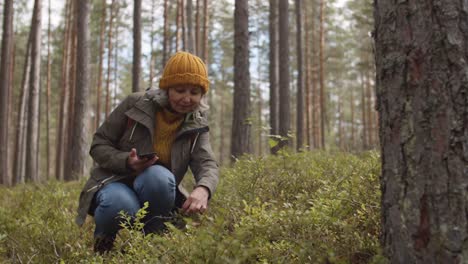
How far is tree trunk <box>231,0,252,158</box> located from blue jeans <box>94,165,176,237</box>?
5.78 m

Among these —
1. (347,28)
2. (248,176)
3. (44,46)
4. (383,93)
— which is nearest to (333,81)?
(347,28)

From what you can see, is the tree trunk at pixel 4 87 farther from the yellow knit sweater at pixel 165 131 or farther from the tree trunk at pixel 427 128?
the tree trunk at pixel 427 128

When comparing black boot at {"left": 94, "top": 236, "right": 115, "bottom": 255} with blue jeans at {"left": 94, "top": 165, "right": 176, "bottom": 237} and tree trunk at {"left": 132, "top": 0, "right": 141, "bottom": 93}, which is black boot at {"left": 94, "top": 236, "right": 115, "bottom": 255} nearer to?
blue jeans at {"left": 94, "top": 165, "right": 176, "bottom": 237}

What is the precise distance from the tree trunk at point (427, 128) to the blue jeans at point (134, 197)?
5.73 ft

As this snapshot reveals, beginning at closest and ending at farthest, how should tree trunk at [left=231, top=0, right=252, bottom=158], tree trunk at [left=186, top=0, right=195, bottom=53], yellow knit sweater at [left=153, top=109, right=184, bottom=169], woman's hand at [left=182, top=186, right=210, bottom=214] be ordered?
woman's hand at [left=182, top=186, right=210, bottom=214] < yellow knit sweater at [left=153, top=109, right=184, bottom=169] < tree trunk at [left=231, top=0, right=252, bottom=158] < tree trunk at [left=186, top=0, right=195, bottom=53]

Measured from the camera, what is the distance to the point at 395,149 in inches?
68.4

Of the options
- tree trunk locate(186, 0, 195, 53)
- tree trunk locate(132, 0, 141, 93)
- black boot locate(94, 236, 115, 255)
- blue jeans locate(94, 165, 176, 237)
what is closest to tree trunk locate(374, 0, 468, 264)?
blue jeans locate(94, 165, 176, 237)

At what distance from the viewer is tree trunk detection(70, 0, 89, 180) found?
33.4ft

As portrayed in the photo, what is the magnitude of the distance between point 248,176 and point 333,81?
2877 centimetres

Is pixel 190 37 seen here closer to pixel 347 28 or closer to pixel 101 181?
pixel 101 181

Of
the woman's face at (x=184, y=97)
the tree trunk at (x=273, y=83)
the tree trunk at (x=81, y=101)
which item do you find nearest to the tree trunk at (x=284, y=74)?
the tree trunk at (x=273, y=83)

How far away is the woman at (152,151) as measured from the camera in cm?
301

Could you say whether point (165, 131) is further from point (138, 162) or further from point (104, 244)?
point (104, 244)

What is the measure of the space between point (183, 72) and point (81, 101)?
8.02 m
